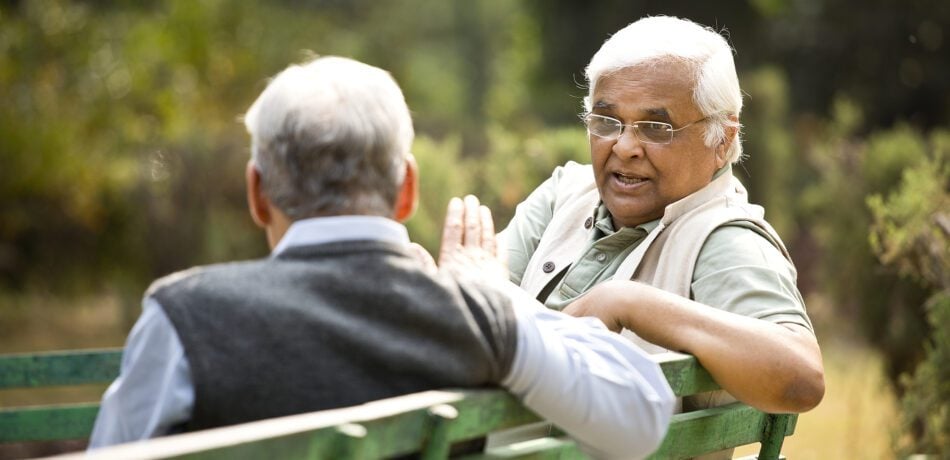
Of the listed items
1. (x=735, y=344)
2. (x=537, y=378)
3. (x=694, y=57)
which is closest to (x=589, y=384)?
(x=537, y=378)

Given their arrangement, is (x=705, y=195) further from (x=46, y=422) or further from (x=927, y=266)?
(x=927, y=266)

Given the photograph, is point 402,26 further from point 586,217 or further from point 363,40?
point 586,217

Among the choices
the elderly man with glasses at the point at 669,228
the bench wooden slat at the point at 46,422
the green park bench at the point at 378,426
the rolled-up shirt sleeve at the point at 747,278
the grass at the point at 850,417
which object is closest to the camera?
the green park bench at the point at 378,426

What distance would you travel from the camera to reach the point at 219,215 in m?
10.8

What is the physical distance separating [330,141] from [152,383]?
465mm

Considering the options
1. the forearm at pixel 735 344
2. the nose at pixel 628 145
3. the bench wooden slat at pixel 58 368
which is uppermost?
the nose at pixel 628 145

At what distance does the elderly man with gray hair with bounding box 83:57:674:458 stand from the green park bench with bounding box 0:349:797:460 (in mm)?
78

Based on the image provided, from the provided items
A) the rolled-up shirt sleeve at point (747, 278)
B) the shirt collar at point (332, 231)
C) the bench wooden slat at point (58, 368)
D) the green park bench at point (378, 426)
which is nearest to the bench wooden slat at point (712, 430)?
the green park bench at point (378, 426)

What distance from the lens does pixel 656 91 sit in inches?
123

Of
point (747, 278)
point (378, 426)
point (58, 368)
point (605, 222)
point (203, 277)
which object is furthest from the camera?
point (605, 222)

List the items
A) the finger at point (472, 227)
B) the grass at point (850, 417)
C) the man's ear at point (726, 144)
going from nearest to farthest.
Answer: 1. the finger at point (472, 227)
2. the man's ear at point (726, 144)
3. the grass at point (850, 417)

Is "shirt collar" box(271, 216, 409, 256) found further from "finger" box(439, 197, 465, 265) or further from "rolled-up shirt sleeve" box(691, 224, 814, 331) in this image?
"rolled-up shirt sleeve" box(691, 224, 814, 331)

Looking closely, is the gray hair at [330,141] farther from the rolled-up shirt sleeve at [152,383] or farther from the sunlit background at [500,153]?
the sunlit background at [500,153]

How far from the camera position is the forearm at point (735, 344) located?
8.27ft
